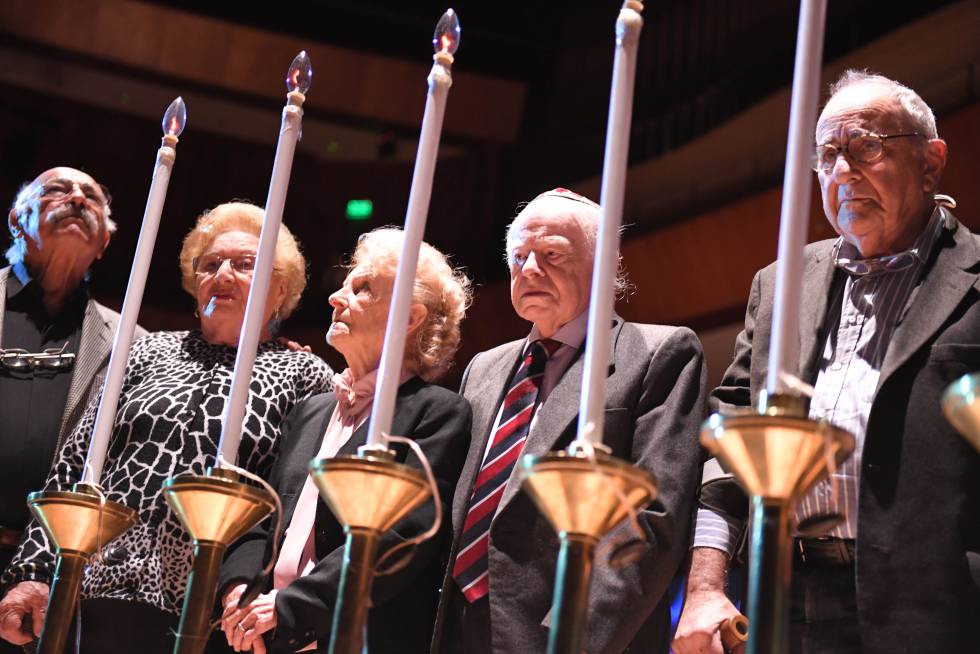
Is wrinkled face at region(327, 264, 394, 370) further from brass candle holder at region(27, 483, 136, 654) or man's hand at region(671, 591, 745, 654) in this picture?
brass candle holder at region(27, 483, 136, 654)

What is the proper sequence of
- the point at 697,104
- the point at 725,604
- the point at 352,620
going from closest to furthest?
the point at 352,620 → the point at 725,604 → the point at 697,104

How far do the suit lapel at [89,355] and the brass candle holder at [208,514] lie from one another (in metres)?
1.48

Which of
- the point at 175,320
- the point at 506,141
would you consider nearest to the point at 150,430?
the point at 175,320

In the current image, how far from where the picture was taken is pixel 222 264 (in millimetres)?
2855

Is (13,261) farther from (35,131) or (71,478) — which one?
(35,131)

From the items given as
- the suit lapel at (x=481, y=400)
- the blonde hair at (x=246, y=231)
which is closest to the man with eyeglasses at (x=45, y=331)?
the blonde hair at (x=246, y=231)

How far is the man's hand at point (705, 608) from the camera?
189cm

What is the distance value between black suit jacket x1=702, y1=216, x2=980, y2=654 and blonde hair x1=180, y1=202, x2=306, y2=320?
1.41 m

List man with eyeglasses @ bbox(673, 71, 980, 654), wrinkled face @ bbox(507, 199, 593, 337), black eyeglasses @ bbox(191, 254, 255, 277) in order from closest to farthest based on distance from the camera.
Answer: man with eyeglasses @ bbox(673, 71, 980, 654) → wrinkled face @ bbox(507, 199, 593, 337) → black eyeglasses @ bbox(191, 254, 255, 277)

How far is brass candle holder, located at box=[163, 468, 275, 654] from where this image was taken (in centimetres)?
139

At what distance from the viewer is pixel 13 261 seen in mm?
3143

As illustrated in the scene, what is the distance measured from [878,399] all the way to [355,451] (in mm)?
966

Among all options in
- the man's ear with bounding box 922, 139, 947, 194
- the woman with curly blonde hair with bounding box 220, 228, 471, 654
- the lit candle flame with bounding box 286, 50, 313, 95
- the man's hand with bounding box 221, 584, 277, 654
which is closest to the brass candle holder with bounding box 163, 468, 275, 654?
the woman with curly blonde hair with bounding box 220, 228, 471, 654

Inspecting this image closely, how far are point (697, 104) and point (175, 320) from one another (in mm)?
3289
